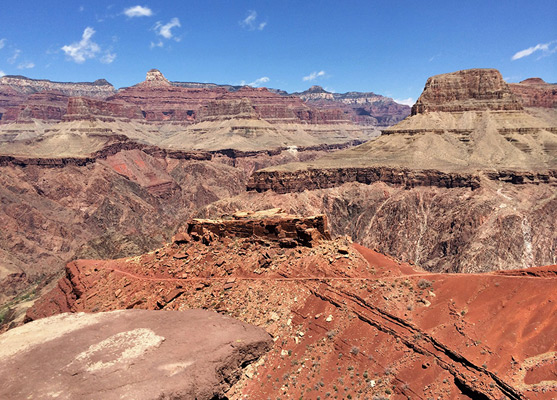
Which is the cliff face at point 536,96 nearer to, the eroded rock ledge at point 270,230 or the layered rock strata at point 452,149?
the layered rock strata at point 452,149

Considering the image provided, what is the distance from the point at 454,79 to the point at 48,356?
566 feet

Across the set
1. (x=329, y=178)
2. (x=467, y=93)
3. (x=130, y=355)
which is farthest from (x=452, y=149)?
(x=130, y=355)

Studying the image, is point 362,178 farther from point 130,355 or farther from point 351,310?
point 130,355

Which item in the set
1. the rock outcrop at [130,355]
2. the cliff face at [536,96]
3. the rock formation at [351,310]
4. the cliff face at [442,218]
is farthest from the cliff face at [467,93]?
the rock outcrop at [130,355]

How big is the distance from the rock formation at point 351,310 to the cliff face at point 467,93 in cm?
14785

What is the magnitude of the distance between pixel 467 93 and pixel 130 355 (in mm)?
169188

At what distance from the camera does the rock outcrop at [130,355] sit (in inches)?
732

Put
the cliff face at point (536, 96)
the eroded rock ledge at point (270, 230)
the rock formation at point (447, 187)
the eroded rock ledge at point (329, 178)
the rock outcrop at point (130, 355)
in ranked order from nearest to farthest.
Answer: the rock outcrop at point (130, 355), the eroded rock ledge at point (270, 230), the rock formation at point (447, 187), the eroded rock ledge at point (329, 178), the cliff face at point (536, 96)

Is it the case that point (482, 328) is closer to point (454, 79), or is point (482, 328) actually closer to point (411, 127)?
point (411, 127)

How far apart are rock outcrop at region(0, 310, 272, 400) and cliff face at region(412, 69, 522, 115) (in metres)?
157

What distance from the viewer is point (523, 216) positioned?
94.1 metres

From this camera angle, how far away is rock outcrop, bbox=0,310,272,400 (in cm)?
1859

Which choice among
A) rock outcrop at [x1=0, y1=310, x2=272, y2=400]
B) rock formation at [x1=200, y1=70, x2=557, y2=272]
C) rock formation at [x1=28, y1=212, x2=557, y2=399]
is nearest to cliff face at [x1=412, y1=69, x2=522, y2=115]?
rock formation at [x1=200, y1=70, x2=557, y2=272]

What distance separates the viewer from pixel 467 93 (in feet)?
525
